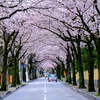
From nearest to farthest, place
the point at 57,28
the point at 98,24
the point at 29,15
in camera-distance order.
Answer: the point at 98,24
the point at 29,15
the point at 57,28

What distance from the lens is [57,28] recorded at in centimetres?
3050

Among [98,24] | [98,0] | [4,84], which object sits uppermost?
[98,0]

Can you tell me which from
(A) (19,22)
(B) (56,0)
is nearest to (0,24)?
(A) (19,22)

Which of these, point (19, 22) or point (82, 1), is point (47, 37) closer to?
point (19, 22)

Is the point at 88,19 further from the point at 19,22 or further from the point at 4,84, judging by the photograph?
the point at 4,84

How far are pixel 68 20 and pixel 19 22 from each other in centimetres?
598

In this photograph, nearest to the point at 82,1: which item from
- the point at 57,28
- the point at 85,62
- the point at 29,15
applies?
the point at 29,15

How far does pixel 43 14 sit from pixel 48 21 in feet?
12.4

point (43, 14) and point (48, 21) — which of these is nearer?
point (43, 14)

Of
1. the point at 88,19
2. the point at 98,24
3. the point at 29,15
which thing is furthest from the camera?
the point at 29,15

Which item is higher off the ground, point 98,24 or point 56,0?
point 56,0

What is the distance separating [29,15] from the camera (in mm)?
27031

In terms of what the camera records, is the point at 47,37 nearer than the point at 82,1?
No

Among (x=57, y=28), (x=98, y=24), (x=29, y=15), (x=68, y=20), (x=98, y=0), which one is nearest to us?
(x=98, y=0)
